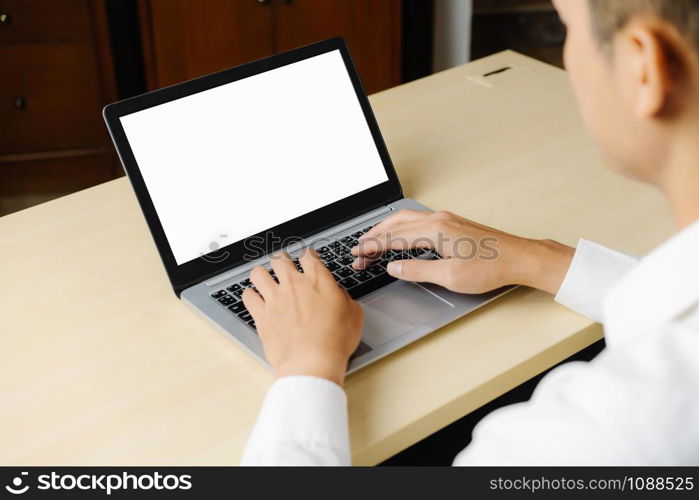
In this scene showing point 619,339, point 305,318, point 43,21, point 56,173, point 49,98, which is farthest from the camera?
point 56,173

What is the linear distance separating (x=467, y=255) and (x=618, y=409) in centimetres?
43

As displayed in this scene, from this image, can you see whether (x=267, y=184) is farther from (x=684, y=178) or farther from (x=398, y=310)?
(x=684, y=178)

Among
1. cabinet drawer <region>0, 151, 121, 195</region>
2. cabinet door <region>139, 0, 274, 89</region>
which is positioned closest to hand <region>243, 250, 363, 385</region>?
cabinet door <region>139, 0, 274, 89</region>

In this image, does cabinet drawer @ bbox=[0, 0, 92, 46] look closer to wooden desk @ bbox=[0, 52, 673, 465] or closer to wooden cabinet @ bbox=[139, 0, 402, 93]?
wooden cabinet @ bbox=[139, 0, 402, 93]

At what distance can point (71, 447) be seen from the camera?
0.80 meters

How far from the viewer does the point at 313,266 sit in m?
0.97

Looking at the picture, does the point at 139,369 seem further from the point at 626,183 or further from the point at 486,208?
the point at 626,183

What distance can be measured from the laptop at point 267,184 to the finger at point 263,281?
0.11 ft

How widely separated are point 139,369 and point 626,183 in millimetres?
757

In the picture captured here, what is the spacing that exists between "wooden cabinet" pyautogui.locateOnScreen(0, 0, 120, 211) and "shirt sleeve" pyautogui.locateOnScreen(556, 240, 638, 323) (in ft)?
6.21

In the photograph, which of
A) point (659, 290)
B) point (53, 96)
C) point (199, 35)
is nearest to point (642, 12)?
point (659, 290)

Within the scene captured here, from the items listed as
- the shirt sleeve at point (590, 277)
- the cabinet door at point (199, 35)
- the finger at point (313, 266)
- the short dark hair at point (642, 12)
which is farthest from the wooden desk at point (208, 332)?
the cabinet door at point (199, 35)

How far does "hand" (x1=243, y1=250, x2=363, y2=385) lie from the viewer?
845mm
